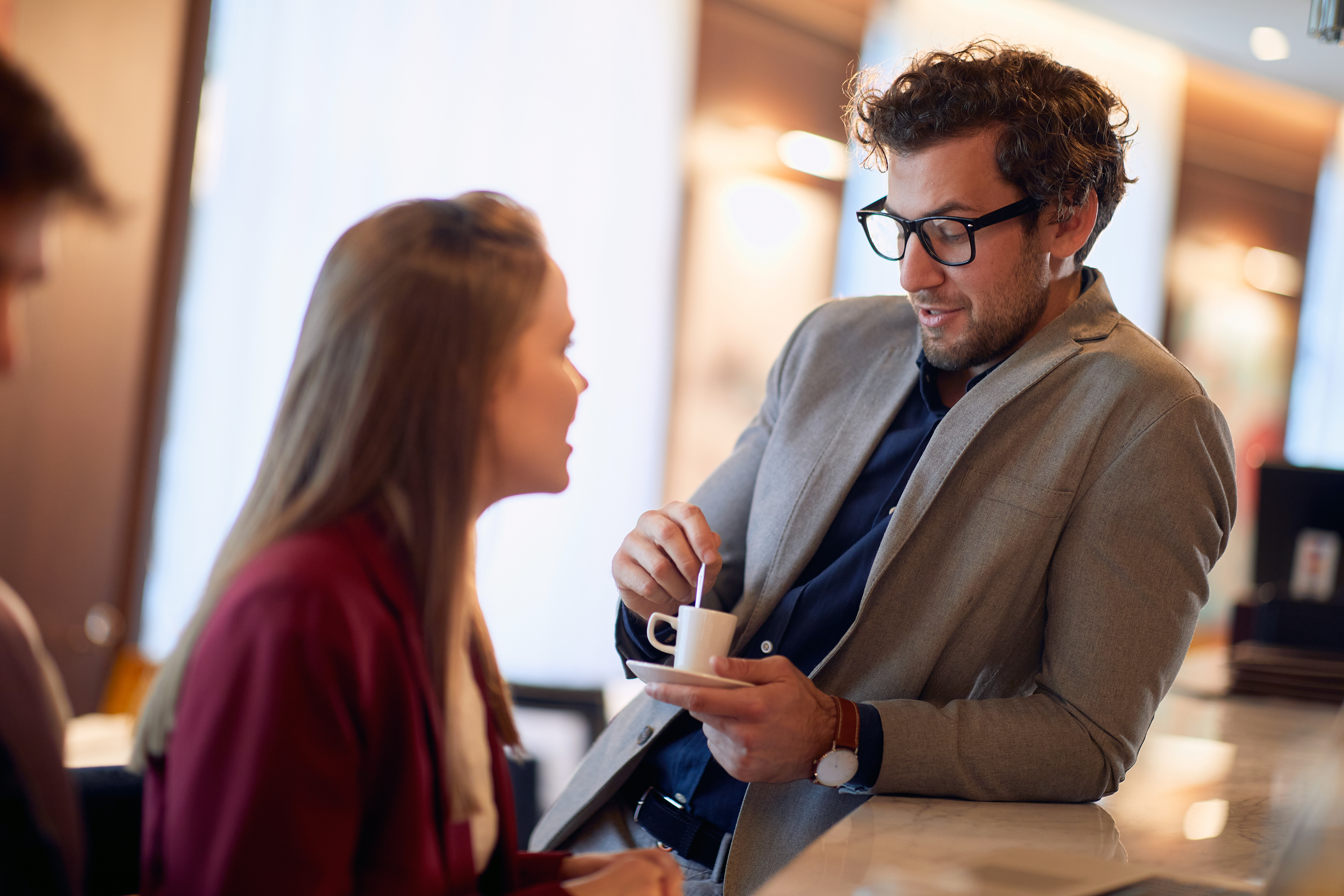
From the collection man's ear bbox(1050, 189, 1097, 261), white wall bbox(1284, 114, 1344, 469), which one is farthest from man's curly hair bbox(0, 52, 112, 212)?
white wall bbox(1284, 114, 1344, 469)

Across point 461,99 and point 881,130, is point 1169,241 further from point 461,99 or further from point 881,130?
point 881,130

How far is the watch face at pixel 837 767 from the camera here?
1354 millimetres

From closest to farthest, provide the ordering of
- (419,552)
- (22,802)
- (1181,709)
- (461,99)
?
(22,802)
(419,552)
(1181,709)
(461,99)

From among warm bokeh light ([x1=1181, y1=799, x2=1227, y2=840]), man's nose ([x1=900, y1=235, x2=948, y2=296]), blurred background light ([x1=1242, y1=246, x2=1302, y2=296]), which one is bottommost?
warm bokeh light ([x1=1181, y1=799, x2=1227, y2=840])

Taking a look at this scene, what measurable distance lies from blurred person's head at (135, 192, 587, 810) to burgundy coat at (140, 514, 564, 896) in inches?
1.0

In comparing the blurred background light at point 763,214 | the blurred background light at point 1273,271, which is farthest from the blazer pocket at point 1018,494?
the blurred background light at point 1273,271

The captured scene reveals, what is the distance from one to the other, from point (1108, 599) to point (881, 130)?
78cm

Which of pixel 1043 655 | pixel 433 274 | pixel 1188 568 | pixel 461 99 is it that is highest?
pixel 461 99

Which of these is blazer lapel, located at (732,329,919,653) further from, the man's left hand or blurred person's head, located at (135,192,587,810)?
blurred person's head, located at (135,192,587,810)

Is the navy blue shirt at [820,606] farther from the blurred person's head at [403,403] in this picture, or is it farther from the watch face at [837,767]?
the blurred person's head at [403,403]

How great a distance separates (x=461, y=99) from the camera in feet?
13.4

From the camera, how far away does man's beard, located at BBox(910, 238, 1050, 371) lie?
1631 mm

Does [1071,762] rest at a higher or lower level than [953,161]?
lower

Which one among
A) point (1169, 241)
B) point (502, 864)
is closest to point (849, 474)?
point (502, 864)
